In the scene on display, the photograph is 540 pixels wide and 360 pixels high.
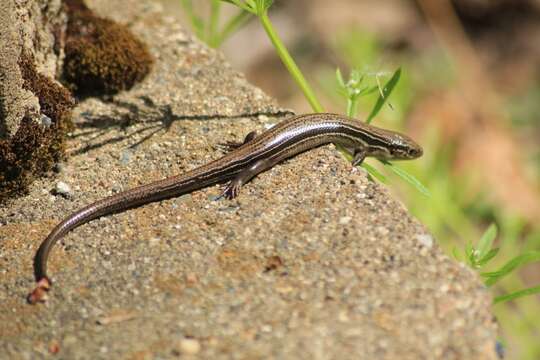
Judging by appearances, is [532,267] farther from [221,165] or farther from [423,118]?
[221,165]

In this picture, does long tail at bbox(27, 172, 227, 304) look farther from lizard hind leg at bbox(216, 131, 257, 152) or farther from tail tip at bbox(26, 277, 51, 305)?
lizard hind leg at bbox(216, 131, 257, 152)

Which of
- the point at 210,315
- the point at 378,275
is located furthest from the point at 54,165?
the point at 378,275

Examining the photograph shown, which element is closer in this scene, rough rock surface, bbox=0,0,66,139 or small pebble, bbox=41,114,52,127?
rough rock surface, bbox=0,0,66,139

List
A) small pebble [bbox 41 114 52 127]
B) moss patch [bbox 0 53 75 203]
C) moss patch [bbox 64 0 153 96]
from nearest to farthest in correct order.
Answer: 1. moss patch [bbox 0 53 75 203]
2. small pebble [bbox 41 114 52 127]
3. moss patch [bbox 64 0 153 96]

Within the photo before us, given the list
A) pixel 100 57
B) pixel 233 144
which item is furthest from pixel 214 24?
pixel 233 144

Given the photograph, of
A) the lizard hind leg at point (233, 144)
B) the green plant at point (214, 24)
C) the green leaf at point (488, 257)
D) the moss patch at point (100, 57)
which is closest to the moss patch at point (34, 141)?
the moss patch at point (100, 57)

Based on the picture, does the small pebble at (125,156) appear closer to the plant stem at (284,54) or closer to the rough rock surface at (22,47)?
the rough rock surface at (22,47)

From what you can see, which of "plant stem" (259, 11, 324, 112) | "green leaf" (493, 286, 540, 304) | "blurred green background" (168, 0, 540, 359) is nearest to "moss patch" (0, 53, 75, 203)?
"plant stem" (259, 11, 324, 112)
